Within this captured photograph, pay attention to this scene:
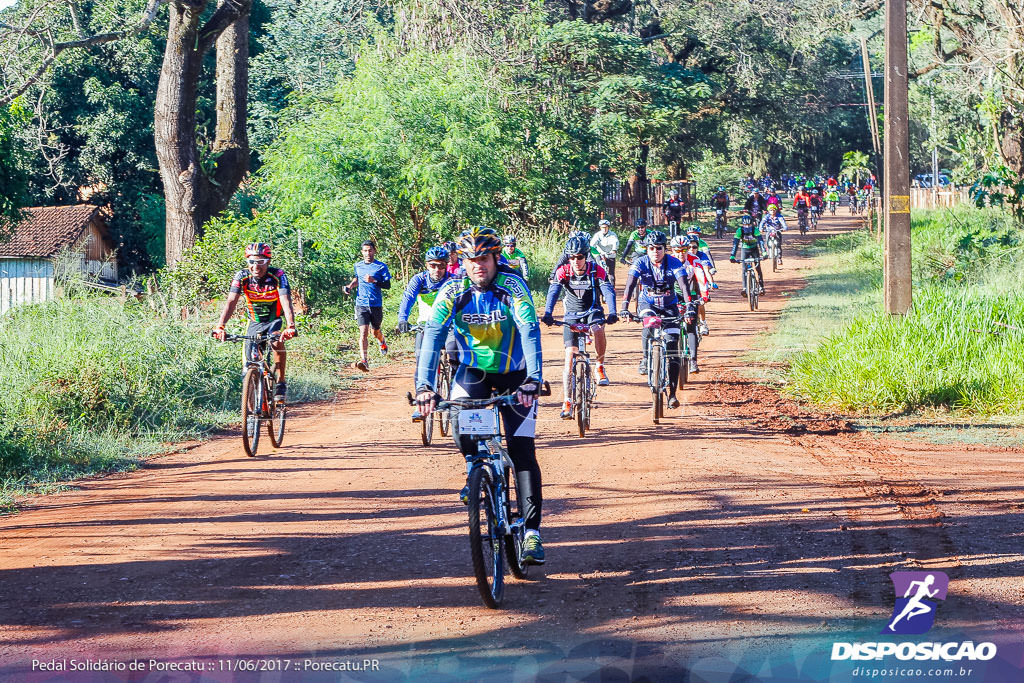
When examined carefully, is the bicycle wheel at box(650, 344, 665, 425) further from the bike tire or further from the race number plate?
the race number plate

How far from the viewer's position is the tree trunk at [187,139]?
20.4 meters

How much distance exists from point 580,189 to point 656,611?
28136 millimetres

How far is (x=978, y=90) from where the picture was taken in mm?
24734

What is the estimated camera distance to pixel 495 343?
661 centimetres

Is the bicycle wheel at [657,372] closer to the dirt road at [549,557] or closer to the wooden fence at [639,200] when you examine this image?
the dirt road at [549,557]

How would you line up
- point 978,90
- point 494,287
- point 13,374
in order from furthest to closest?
point 978,90 → point 13,374 → point 494,287

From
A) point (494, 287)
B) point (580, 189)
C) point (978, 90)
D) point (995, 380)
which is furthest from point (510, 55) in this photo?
point (494, 287)

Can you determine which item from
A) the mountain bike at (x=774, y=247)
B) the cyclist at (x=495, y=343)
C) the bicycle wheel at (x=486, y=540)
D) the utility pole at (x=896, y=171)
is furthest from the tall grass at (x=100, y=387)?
the mountain bike at (x=774, y=247)

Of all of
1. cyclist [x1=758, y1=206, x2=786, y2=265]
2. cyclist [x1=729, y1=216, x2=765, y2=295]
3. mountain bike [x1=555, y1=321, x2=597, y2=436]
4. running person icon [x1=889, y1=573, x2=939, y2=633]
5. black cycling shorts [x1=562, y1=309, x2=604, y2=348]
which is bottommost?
running person icon [x1=889, y1=573, x2=939, y2=633]

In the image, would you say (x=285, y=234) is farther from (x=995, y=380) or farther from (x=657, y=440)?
(x=995, y=380)

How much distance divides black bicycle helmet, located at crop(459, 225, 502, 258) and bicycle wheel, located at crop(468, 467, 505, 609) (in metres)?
1.32

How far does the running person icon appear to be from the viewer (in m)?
5.66

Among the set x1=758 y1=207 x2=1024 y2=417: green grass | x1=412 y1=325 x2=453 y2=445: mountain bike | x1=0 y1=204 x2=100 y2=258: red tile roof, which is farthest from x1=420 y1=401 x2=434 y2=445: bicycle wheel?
x1=0 y1=204 x2=100 y2=258: red tile roof

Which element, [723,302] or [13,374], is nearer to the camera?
[13,374]
